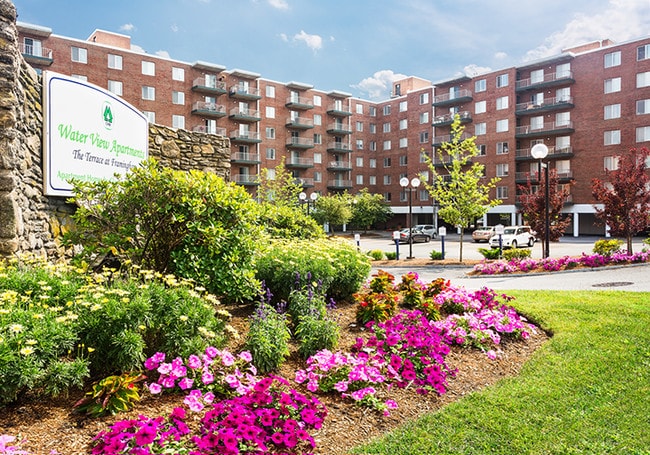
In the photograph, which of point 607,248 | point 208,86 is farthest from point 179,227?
point 208,86

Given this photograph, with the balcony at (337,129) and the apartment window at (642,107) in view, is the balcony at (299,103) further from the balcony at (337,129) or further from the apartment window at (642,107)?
the apartment window at (642,107)

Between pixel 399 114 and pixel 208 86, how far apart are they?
88.0ft

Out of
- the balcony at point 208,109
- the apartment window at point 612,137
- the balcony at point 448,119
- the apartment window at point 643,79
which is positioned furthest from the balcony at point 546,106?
the balcony at point 208,109

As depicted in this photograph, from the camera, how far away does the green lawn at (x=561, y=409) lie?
3.67 m

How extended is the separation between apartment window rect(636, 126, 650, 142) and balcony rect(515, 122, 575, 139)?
5.50 metres

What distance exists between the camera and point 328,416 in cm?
388

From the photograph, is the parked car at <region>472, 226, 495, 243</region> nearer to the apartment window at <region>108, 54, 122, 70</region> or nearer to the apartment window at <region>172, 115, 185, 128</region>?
the apartment window at <region>172, 115, 185, 128</region>

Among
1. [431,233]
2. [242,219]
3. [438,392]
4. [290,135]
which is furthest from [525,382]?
[290,135]

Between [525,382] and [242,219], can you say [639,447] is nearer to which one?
[525,382]

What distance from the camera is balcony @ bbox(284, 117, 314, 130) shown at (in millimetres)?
56094

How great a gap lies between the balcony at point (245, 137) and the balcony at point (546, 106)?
92.2ft

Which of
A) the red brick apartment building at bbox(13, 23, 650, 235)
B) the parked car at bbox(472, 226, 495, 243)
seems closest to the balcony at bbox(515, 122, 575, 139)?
the red brick apartment building at bbox(13, 23, 650, 235)

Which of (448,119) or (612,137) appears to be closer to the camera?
(612,137)

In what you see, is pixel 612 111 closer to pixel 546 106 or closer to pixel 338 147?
pixel 546 106
